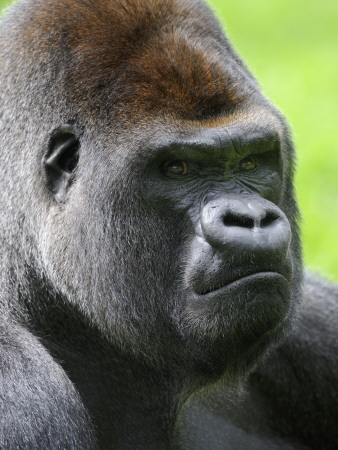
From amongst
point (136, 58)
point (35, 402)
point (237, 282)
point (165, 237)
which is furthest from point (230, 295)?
point (136, 58)

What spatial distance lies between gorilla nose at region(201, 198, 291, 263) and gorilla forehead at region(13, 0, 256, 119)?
0.44 meters

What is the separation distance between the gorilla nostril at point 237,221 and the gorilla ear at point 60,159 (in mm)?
703

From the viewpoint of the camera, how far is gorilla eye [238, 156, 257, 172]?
4086mm

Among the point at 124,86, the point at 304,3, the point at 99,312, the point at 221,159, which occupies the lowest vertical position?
the point at 99,312

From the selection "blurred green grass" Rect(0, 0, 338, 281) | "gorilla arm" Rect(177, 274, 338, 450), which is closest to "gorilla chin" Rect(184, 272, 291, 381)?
"gorilla arm" Rect(177, 274, 338, 450)

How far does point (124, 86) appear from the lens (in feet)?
13.0

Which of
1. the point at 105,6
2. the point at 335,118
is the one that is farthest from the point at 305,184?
the point at 105,6

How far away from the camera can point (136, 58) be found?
13.2ft

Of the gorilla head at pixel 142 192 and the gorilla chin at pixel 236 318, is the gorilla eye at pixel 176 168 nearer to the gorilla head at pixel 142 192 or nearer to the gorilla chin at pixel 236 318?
the gorilla head at pixel 142 192

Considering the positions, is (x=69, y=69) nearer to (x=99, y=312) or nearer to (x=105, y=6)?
(x=105, y=6)

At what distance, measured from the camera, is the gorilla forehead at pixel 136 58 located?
396 centimetres

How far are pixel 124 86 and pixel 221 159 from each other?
1.65ft

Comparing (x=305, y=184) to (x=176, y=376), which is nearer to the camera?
(x=176, y=376)

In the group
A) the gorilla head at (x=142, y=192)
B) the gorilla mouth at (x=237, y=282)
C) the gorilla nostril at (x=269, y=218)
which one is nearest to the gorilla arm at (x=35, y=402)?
the gorilla head at (x=142, y=192)
